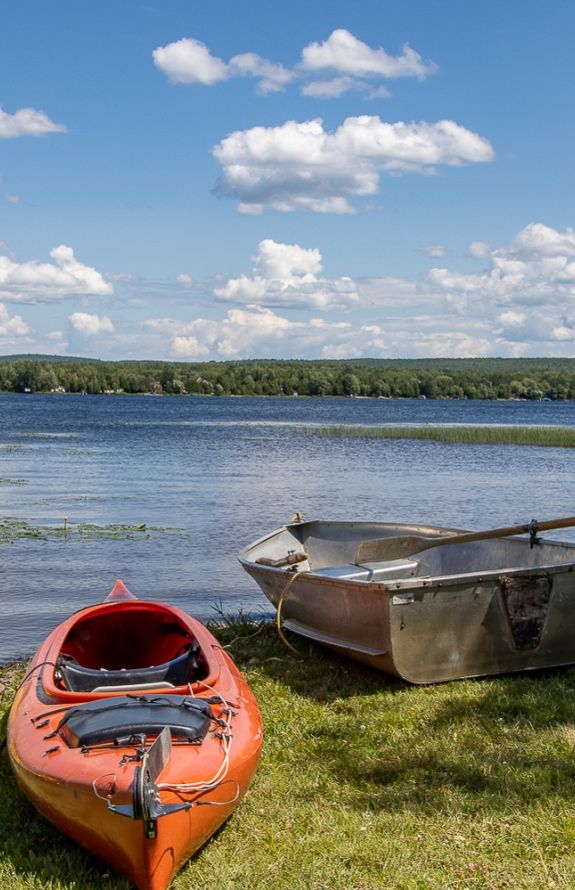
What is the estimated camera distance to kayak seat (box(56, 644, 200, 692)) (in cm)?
583

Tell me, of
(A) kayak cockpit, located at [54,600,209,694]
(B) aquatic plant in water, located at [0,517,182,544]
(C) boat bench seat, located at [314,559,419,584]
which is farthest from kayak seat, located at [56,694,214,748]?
(B) aquatic plant in water, located at [0,517,182,544]

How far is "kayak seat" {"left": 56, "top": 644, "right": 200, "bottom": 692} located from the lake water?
3659 mm

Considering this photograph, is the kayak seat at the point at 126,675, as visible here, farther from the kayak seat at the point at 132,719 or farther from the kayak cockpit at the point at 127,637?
the kayak seat at the point at 132,719

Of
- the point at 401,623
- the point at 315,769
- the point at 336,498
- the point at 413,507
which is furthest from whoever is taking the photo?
the point at 336,498

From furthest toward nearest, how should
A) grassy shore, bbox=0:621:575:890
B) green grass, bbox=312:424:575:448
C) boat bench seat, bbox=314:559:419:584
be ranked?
green grass, bbox=312:424:575:448, boat bench seat, bbox=314:559:419:584, grassy shore, bbox=0:621:575:890

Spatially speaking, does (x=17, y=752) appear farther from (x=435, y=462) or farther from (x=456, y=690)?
(x=435, y=462)

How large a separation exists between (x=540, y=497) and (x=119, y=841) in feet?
66.8

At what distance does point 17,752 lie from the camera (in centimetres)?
514

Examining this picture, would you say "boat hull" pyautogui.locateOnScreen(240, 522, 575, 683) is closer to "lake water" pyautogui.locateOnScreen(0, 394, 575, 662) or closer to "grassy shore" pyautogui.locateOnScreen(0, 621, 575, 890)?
"grassy shore" pyautogui.locateOnScreen(0, 621, 575, 890)

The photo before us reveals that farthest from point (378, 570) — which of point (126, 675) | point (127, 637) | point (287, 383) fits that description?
point (287, 383)

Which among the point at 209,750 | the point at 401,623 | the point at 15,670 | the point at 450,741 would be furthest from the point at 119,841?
the point at 15,670

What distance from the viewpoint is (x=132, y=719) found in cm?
487

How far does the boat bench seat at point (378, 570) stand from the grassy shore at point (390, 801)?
1.59 metres

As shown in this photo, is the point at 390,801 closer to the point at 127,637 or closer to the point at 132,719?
the point at 132,719
